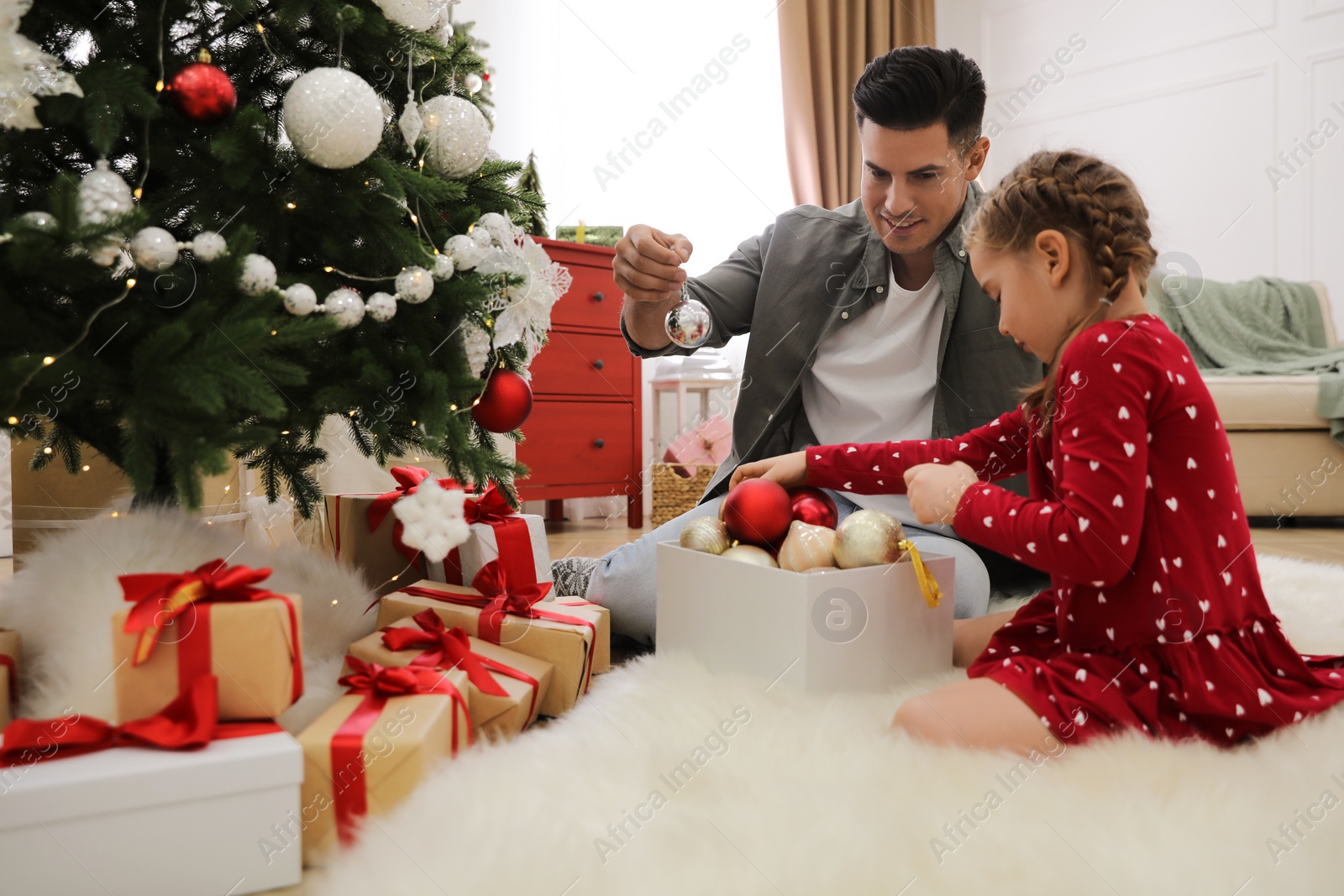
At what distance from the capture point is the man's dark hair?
130cm

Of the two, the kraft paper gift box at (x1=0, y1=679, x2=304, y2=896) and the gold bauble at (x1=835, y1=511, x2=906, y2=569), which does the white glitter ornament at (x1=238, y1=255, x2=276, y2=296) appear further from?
the gold bauble at (x1=835, y1=511, x2=906, y2=569)

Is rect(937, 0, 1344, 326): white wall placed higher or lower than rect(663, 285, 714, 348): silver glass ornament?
higher

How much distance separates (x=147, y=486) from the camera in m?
0.77

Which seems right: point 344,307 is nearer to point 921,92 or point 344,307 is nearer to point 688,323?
point 688,323

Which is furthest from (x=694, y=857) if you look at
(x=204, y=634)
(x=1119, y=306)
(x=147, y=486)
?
(x=1119, y=306)

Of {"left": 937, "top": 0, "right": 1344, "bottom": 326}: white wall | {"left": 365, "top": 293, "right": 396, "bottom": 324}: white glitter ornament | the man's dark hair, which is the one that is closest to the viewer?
{"left": 365, "top": 293, "right": 396, "bottom": 324}: white glitter ornament

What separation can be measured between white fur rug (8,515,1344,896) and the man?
1.57 ft

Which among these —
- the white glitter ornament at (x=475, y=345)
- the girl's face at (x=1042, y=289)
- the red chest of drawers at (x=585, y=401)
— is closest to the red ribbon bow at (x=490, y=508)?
the white glitter ornament at (x=475, y=345)

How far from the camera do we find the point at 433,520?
0.92 meters

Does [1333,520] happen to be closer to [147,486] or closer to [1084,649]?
[1084,649]

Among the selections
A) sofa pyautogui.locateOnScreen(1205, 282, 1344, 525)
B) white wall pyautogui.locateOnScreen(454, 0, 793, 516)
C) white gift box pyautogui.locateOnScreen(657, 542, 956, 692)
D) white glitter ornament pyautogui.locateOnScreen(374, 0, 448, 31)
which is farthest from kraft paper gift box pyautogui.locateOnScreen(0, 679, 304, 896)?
sofa pyautogui.locateOnScreen(1205, 282, 1344, 525)

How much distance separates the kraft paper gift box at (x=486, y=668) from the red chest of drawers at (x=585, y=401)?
154 centimetres

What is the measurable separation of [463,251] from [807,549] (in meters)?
0.52

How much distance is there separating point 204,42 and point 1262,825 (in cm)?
124
